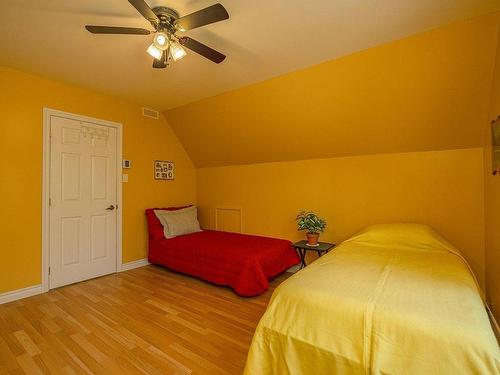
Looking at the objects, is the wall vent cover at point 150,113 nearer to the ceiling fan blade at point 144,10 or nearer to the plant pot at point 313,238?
the ceiling fan blade at point 144,10

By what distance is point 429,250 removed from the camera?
2.12m

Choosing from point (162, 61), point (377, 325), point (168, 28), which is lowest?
point (377, 325)

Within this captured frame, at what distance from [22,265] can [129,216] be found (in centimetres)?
123

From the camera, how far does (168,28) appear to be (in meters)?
1.74

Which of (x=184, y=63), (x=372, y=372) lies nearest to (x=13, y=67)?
(x=184, y=63)

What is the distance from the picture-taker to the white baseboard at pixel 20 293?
2547mm

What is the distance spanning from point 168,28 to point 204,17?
0.38m

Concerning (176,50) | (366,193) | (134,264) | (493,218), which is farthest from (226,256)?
(493,218)

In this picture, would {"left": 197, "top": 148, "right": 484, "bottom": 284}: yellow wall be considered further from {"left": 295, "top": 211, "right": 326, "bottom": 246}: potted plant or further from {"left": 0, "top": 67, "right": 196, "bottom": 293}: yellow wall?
{"left": 0, "top": 67, "right": 196, "bottom": 293}: yellow wall

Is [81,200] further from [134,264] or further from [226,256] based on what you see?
[226,256]

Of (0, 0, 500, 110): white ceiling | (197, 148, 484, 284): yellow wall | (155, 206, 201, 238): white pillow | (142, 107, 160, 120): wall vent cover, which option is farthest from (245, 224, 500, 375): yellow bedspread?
(142, 107, 160, 120): wall vent cover

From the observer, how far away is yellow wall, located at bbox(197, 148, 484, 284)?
2.48 metres

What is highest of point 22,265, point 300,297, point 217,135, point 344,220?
point 217,135

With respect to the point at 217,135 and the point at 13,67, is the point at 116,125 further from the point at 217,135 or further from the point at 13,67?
the point at 217,135
